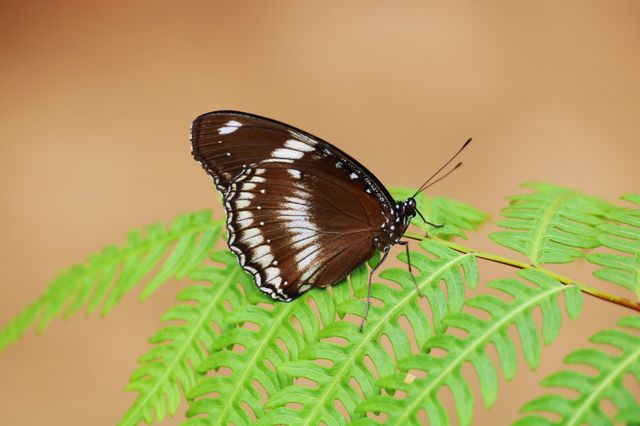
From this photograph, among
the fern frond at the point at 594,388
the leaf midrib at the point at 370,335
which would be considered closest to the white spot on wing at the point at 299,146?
the leaf midrib at the point at 370,335

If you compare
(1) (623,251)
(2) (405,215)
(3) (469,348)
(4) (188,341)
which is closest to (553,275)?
(1) (623,251)

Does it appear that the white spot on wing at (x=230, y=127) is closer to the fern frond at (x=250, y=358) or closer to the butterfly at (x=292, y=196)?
the butterfly at (x=292, y=196)

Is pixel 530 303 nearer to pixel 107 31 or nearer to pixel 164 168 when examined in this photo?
pixel 164 168

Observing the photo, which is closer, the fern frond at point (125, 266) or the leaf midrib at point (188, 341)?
the leaf midrib at point (188, 341)

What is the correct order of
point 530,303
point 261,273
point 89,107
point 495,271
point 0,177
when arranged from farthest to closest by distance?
point 89,107 < point 0,177 < point 495,271 < point 261,273 < point 530,303

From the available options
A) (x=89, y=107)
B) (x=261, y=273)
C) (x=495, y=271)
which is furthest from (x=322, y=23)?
(x=261, y=273)

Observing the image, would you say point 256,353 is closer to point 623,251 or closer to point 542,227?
point 542,227
